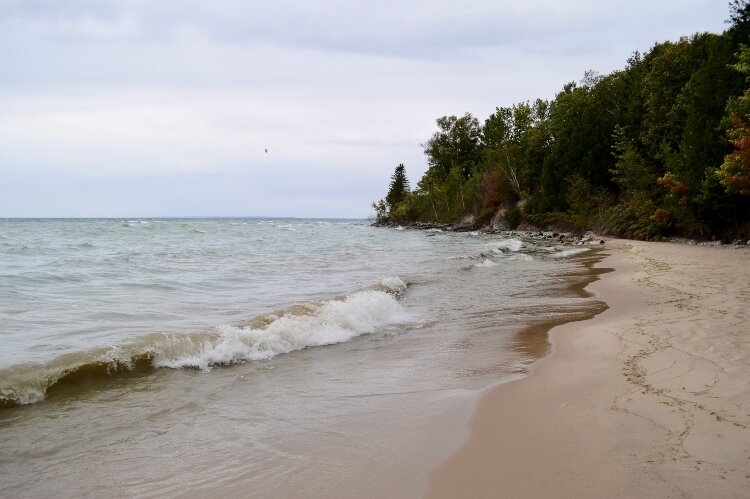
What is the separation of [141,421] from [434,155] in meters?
85.4

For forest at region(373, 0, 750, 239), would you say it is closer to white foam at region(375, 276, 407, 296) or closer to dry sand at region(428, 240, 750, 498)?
white foam at region(375, 276, 407, 296)

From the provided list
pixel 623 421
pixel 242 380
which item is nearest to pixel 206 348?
pixel 242 380

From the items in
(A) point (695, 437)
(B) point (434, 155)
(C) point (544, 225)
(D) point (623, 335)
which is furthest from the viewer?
(B) point (434, 155)

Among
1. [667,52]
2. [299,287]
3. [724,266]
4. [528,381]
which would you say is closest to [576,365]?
[528,381]

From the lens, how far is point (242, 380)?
581 cm

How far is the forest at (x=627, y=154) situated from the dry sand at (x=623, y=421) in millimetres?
17925

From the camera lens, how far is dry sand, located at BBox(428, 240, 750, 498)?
2.96 m

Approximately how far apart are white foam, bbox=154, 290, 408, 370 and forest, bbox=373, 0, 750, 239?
1777 centimetres

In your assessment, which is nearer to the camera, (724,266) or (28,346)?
(28,346)

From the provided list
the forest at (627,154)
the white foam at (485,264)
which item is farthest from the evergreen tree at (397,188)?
the white foam at (485,264)

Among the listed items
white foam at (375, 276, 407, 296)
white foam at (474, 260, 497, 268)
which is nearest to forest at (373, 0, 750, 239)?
white foam at (474, 260, 497, 268)

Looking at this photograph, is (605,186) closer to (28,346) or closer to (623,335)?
(623,335)

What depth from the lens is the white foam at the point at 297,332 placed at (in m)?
6.60

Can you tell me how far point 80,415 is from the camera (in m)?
4.73
